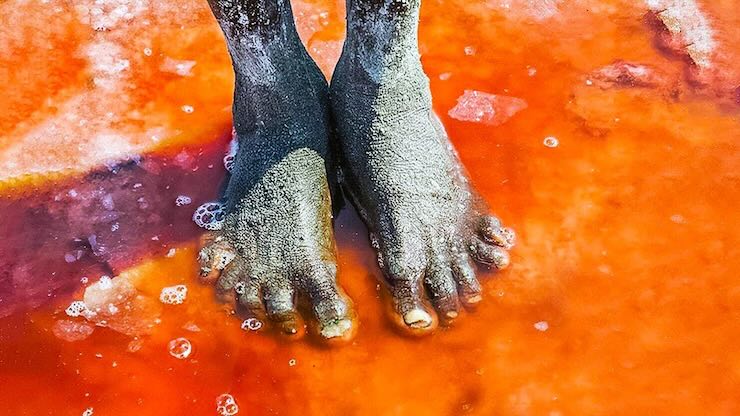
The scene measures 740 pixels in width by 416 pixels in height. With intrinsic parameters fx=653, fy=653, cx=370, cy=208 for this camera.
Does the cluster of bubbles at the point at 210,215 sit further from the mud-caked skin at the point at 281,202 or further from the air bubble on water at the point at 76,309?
the air bubble on water at the point at 76,309

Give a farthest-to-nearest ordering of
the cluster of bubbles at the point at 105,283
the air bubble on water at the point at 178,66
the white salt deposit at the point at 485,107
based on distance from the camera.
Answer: the air bubble on water at the point at 178,66 < the white salt deposit at the point at 485,107 < the cluster of bubbles at the point at 105,283

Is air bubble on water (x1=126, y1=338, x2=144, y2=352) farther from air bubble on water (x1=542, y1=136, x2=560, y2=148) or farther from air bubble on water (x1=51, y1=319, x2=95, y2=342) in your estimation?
air bubble on water (x1=542, y1=136, x2=560, y2=148)

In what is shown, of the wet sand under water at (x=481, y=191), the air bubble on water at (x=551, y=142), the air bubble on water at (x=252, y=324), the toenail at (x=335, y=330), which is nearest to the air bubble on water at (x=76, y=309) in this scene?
the wet sand under water at (x=481, y=191)

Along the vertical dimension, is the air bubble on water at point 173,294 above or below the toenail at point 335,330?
below

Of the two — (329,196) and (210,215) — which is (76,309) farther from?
(329,196)

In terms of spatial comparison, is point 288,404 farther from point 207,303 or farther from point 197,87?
point 197,87

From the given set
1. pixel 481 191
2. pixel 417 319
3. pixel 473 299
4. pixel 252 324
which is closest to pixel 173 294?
pixel 252 324

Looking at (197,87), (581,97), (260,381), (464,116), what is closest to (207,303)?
(260,381)
